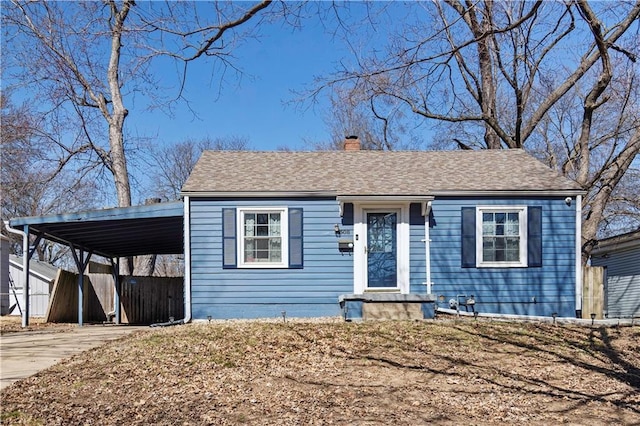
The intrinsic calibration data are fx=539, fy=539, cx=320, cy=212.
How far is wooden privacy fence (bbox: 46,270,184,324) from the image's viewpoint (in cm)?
1439

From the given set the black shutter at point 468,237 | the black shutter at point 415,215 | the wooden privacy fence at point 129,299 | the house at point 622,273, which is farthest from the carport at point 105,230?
the house at point 622,273

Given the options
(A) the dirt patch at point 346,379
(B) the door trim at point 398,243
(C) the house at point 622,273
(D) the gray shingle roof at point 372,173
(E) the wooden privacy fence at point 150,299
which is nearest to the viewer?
(A) the dirt patch at point 346,379

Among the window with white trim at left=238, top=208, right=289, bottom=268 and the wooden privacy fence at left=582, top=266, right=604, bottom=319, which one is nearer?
the window with white trim at left=238, top=208, right=289, bottom=268

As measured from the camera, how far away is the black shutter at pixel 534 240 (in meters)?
10.9

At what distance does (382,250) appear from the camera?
36.2 ft

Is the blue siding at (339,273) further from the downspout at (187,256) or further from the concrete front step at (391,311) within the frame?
the concrete front step at (391,311)

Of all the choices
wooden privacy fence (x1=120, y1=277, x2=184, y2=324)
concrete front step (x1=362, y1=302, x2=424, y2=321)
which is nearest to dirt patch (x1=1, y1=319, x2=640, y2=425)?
concrete front step (x1=362, y1=302, x2=424, y2=321)

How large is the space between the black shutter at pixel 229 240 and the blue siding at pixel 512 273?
398cm

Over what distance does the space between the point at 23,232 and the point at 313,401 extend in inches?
347

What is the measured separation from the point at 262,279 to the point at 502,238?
4.94 m

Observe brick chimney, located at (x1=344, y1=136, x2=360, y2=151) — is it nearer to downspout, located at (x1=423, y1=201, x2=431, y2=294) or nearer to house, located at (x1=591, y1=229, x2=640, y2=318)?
downspout, located at (x1=423, y1=201, x2=431, y2=294)

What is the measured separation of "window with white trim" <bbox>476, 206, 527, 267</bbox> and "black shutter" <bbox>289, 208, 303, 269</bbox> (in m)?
3.60

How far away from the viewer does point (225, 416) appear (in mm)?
4969

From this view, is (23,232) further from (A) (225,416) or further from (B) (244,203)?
(A) (225,416)
